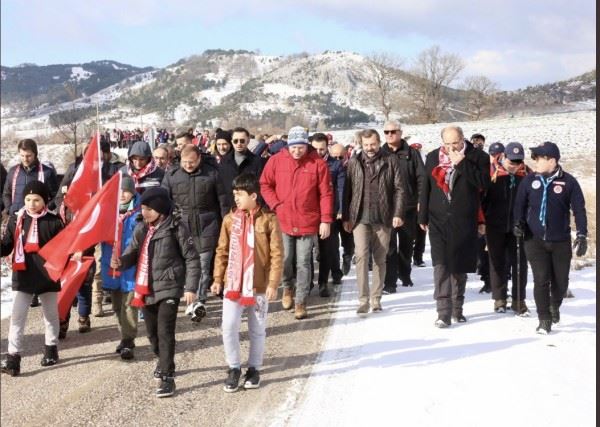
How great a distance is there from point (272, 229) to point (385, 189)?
226cm

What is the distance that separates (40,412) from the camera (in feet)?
15.3

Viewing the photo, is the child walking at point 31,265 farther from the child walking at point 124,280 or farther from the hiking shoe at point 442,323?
the hiking shoe at point 442,323

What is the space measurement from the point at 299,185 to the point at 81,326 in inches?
118

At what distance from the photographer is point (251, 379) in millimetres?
4988

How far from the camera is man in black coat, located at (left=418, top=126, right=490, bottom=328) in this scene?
6379 millimetres

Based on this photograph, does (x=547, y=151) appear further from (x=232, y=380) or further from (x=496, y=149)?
(x=232, y=380)

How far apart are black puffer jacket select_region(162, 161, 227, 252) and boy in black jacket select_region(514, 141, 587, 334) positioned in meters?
3.40

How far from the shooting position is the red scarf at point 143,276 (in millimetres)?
5094

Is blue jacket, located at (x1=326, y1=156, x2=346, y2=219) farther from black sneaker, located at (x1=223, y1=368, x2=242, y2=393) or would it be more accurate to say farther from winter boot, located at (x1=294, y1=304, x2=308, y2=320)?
black sneaker, located at (x1=223, y1=368, x2=242, y2=393)

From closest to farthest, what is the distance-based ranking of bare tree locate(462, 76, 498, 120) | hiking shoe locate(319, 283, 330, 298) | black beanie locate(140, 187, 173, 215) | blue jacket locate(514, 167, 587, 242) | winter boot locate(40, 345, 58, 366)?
black beanie locate(140, 187, 173, 215) < winter boot locate(40, 345, 58, 366) < blue jacket locate(514, 167, 587, 242) < hiking shoe locate(319, 283, 330, 298) < bare tree locate(462, 76, 498, 120)

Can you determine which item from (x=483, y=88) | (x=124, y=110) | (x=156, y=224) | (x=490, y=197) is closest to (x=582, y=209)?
(x=490, y=197)

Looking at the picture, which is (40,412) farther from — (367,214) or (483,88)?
(483,88)

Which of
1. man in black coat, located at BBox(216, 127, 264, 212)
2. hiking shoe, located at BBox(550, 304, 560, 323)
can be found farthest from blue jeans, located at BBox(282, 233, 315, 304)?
hiking shoe, located at BBox(550, 304, 560, 323)

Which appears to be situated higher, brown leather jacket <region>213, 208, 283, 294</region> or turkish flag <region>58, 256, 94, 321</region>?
brown leather jacket <region>213, 208, 283, 294</region>
